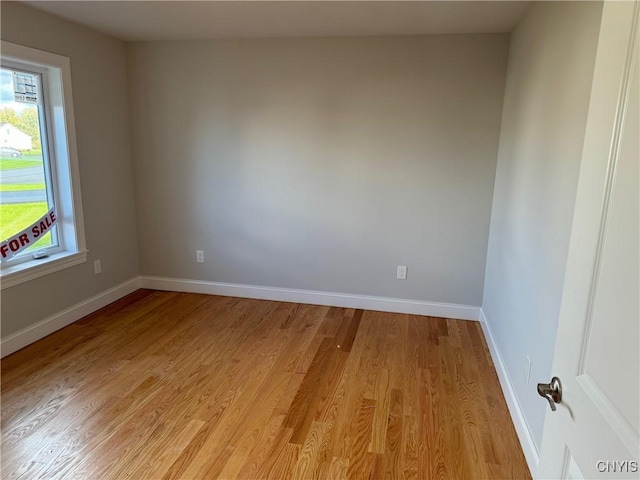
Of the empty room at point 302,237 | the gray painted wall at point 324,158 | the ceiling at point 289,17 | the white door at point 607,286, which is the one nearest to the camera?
the white door at point 607,286

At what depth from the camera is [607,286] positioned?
773 mm

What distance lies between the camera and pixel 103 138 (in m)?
3.48

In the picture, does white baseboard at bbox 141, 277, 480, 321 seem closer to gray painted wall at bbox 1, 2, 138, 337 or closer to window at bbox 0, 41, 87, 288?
gray painted wall at bbox 1, 2, 138, 337

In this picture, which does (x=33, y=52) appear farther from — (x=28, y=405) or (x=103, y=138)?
(x=28, y=405)

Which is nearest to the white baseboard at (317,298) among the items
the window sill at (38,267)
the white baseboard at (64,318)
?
the white baseboard at (64,318)

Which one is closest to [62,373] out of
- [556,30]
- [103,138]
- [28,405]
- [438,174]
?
[28,405]

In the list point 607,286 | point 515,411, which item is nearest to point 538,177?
point 515,411

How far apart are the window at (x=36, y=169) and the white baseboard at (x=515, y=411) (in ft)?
10.7

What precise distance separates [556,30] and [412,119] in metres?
1.43

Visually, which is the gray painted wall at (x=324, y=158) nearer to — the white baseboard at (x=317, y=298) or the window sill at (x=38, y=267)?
the white baseboard at (x=317, y=298)

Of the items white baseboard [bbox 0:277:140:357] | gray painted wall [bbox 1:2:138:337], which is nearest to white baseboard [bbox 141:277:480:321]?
white baseboard [bbox 0:277:140:357]

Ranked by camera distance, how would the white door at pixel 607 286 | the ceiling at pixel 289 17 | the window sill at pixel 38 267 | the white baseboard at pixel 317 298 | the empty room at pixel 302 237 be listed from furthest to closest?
the white baseboard at pixel 317 298, the window sill at pixel 38 267, the ceiling at pixel 289 17, the empty room at pixel 302 237, the white door at pixel 607 286

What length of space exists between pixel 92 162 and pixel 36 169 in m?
0.43

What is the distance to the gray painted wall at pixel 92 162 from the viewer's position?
2.79 meters
